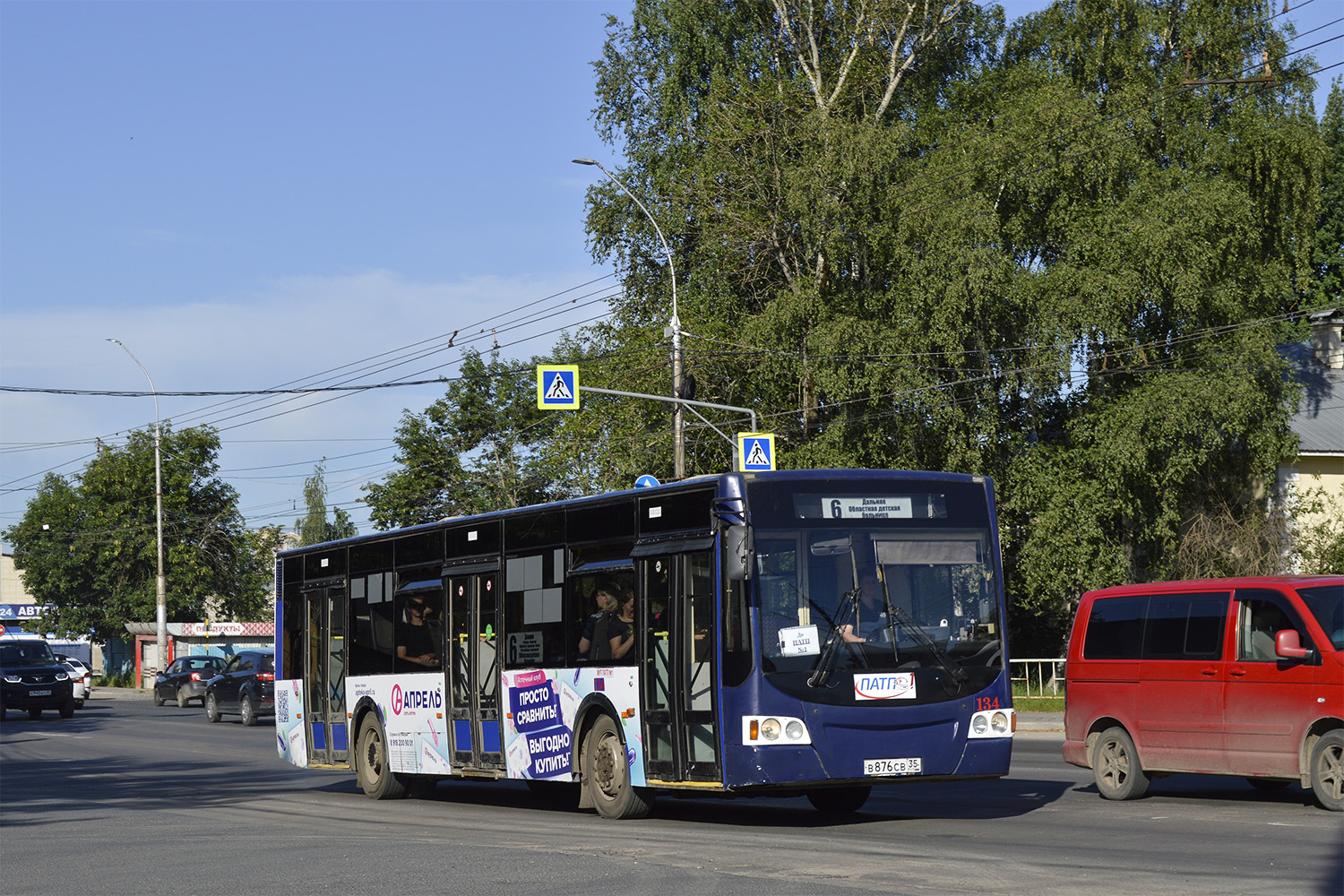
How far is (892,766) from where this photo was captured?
12578 millimetres

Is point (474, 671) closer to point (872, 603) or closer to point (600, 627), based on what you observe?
point (600, 627)

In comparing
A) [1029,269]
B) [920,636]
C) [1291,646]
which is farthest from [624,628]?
[1029,269]

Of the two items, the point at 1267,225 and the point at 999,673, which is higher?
the point at 1267,225

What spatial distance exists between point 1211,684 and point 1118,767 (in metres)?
1.45

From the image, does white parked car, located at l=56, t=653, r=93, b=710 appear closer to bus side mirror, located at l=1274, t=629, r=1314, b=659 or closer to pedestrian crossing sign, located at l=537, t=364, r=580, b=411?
pedestrian crossing sign, located at l=537, t=364, r=580, b=411

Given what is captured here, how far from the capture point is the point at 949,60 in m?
45.6

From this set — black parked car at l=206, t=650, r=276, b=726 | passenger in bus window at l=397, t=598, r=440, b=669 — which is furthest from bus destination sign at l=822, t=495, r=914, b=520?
black parked car at l=206, t=650, r=276, b=726

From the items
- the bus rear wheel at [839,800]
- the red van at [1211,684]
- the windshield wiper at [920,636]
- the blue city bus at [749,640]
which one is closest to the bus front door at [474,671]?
the blue city bus at [749,640]

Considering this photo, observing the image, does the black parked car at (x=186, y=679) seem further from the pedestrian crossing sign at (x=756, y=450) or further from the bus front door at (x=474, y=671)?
the bus front door at (x=474, y=671)

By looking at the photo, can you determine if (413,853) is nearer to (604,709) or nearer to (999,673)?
(604,709)

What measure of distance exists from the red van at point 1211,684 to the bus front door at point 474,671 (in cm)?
549

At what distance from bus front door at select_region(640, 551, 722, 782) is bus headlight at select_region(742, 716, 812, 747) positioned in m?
0.35

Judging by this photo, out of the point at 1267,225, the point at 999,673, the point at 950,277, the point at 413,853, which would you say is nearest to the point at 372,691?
the point at 413,853

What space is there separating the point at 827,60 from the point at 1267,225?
12.5 meters
